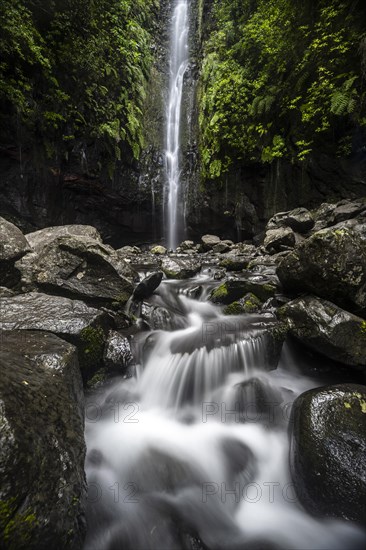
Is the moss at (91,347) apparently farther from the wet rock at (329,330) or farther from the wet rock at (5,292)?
the wet rock at (329,330)

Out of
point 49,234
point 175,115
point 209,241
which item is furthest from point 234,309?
point 175,115

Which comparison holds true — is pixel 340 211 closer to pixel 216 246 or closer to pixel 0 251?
pixel 216 246

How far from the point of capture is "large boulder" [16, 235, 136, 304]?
175 inches

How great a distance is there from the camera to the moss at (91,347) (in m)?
3.24

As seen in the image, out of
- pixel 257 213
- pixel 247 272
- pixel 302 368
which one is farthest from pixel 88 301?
pixel 257 213

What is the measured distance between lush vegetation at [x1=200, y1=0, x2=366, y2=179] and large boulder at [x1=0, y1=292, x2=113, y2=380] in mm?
10023

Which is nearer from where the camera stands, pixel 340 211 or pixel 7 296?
pixel 7 296

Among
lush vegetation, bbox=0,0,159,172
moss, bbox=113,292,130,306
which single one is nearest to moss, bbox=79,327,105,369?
moss, bbox=113,292,130,306

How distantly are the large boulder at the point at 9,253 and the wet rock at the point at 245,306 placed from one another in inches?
145

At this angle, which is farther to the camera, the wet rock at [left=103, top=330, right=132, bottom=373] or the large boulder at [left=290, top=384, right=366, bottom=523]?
the wet rock at [left=103, top=330, right=132, bottom=373]

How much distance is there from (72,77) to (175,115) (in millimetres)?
6890

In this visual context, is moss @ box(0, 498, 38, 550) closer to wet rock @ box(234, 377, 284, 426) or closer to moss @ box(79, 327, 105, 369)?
moss @ box(79, 327, 105, 369)

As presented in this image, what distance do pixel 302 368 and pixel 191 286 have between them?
3.23 m

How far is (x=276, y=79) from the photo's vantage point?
11.1 m
